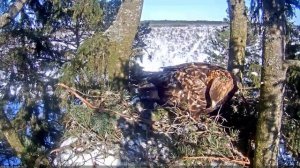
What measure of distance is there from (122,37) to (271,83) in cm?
200

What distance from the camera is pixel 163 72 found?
186 inches

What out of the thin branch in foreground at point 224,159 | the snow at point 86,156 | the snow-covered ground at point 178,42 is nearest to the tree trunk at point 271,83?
the thin branch in foreground at point 224,159

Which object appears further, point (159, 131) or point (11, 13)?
point (11, 13)

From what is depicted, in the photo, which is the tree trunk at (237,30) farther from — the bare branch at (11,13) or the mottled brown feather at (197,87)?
the bare branch at (11,13)

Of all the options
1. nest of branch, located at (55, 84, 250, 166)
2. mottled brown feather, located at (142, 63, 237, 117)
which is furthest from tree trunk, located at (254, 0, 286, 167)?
mottled brown feather, located at (142, 63, 237, 117)

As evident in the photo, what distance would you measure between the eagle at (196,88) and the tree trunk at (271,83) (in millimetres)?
579

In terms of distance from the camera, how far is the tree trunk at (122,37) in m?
→ 4.96

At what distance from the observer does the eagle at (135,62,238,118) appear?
13.8 ft

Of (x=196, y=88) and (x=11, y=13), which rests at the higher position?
(x=11, y=13)

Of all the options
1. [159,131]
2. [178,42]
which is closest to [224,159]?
[159,131]

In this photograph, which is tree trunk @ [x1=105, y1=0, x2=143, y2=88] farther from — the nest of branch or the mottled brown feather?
the nest of branch

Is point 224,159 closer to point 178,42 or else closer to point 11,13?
point 11,13

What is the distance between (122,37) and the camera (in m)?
5.13

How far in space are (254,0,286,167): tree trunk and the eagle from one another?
0.58m
